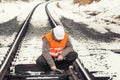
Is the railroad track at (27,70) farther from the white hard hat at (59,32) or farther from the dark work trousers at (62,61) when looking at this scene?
the white hard hat at (59,32)

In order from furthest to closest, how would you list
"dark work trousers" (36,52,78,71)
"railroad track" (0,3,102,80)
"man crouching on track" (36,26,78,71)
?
"dark work trousers" (36,52,78,71), "railroad track" (0,3,102,80), "man crouching on track" (36,26,78,71)

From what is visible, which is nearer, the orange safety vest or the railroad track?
the orange safety vest

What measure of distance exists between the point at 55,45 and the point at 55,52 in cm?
29

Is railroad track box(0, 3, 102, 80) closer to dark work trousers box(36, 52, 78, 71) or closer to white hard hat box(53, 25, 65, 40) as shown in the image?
dark work trousers box(36, 52, 78, 71)

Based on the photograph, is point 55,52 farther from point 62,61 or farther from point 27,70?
point 27,70

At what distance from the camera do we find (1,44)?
14.2 m

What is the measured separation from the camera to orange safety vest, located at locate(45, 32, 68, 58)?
8289 mm

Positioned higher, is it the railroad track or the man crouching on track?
the man crouching on track

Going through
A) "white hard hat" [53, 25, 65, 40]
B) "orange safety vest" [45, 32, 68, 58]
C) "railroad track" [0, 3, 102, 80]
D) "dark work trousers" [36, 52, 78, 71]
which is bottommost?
"railroad track" [0, 3, 102, 80]

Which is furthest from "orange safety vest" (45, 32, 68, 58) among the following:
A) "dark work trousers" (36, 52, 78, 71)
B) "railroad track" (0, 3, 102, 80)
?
"railroad track" (0, 3, 102, 80)

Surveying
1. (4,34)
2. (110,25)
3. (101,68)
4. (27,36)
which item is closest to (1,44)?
(27,36)

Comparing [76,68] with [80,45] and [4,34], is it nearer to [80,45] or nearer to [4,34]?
[80,45]

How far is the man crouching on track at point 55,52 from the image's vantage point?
8211mm

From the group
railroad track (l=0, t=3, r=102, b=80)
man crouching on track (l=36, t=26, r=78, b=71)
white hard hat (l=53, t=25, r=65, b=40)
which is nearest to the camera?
white hard hat (l=53, t=25, r=65, b=40)
